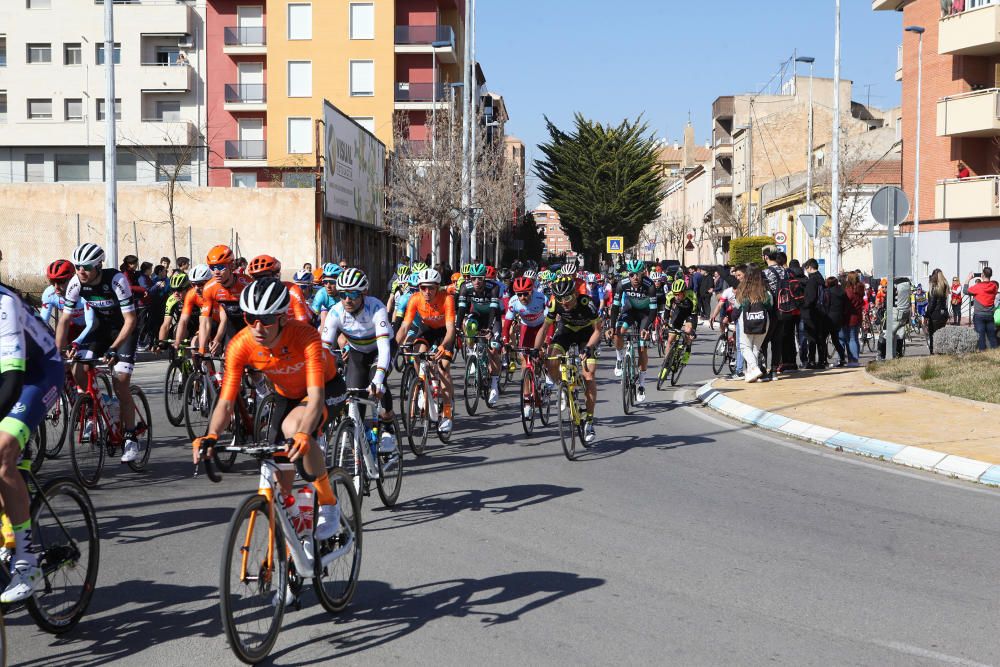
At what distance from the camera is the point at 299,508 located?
17.4ft

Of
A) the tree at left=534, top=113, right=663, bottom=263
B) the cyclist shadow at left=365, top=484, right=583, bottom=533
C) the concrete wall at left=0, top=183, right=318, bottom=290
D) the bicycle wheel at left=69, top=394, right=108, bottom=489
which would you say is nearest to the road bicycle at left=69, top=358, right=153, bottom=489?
the bicycle wheel at left=69, top=394, right=108, bottom=489

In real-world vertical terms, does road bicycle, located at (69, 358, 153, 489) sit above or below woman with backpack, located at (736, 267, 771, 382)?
below

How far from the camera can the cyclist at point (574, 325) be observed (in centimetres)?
1146

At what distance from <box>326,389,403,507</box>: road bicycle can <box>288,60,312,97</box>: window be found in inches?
2106

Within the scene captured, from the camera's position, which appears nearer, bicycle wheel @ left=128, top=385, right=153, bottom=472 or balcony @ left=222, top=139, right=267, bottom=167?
bicycle wheel @ left=128, top=385, right=153, bottom=472

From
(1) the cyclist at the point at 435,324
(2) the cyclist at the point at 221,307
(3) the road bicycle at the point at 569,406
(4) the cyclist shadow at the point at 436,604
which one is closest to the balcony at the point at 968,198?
(1) the cyclist at the point at 435,324

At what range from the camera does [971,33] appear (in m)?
39.0

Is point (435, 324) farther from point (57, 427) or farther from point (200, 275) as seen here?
point (57, 427)

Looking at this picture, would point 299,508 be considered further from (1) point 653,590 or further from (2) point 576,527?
(2) point 576,527

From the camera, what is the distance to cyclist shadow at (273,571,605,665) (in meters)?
5.29

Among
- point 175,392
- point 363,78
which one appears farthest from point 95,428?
point 363,78

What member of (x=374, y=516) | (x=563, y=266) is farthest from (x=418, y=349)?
(x=374, y=516)

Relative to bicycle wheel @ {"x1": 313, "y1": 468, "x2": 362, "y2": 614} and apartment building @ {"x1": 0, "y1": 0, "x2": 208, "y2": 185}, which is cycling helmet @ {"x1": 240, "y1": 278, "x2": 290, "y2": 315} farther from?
apartment building @ {"x1": 0, "y1": 0, "x2": 208, "y2": 185}

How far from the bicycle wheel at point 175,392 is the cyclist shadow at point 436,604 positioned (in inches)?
275
